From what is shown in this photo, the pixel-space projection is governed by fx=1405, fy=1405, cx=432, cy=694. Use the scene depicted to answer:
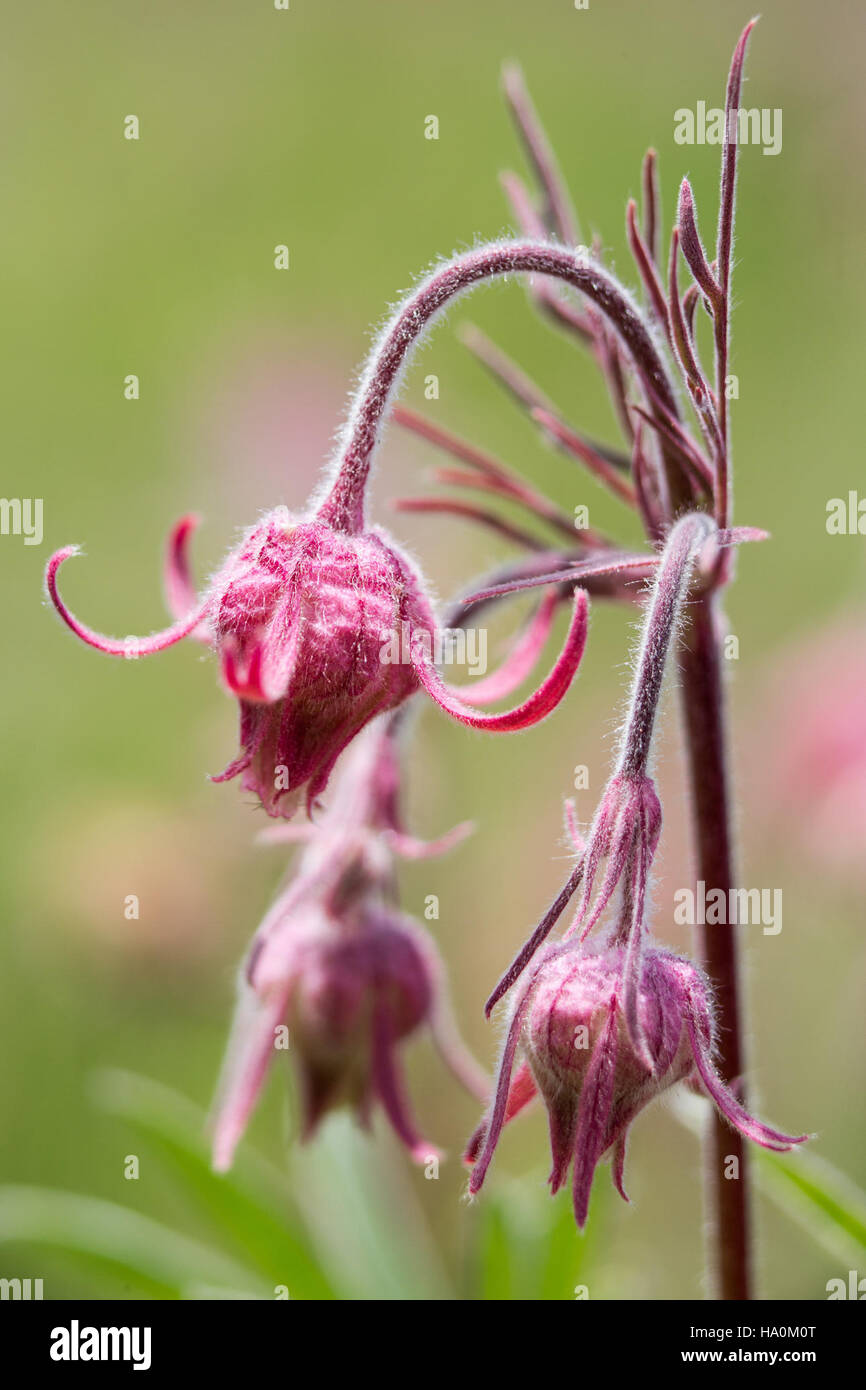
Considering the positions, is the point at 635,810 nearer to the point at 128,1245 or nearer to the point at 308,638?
the point at 308,638

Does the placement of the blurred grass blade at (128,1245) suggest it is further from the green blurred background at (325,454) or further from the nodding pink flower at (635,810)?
the nodding pink flower at (635,810)

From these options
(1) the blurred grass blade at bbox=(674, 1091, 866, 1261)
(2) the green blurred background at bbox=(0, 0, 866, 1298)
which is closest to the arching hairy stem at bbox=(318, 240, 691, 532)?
(2) the green blurred background at bbox=(0, 0, 866, 1298)

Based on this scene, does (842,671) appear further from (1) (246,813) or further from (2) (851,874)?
(1) (246,813)

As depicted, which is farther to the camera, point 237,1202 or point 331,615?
point 237,1202

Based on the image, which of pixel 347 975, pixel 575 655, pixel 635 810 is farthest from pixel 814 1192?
pixel 575 655

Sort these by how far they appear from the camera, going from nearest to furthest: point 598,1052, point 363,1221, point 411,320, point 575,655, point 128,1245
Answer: point 575,655, point 598,1052, point 411,320, point 128,1245, point 363,1221

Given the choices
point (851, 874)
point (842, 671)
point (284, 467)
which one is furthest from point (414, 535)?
point (851, 874)

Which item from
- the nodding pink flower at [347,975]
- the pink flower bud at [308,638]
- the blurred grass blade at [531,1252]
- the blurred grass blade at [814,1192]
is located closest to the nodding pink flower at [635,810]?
the pink flower bud at [308,638]
